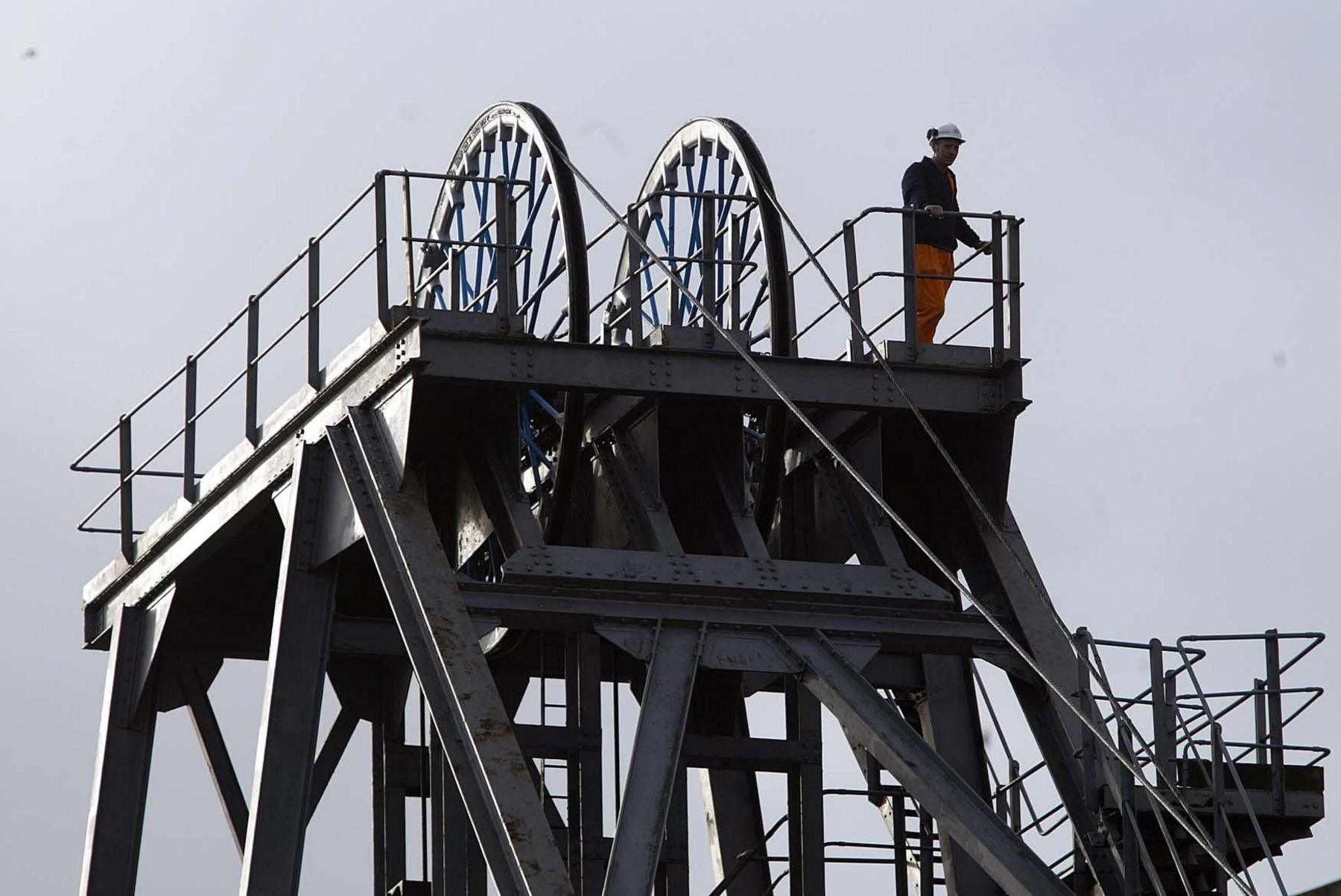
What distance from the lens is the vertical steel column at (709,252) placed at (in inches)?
844

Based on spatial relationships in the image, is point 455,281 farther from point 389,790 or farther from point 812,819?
point 389,790

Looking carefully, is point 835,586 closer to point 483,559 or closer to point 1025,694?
point 1025,694

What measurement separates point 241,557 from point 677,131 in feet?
15.2

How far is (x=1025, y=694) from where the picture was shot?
69.7 ft

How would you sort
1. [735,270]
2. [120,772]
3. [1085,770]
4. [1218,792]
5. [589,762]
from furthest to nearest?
[120,772]
[735,270]
[589,762]
[1085,770]
[1218,792]

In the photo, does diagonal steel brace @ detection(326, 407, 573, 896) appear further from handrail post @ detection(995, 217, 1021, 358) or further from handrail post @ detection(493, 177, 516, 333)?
handrail post @ detection(995, 217, 1021, 358)

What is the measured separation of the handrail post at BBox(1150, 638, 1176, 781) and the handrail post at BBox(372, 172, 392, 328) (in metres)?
5.44

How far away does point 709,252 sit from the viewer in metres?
21.5

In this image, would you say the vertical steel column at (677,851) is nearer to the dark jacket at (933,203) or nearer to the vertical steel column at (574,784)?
the vertical steel column at (574,784)

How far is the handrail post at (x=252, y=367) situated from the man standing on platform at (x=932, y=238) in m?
4.84

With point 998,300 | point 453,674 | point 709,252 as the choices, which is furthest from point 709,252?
point 453,674

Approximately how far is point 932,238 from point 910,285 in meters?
0.98

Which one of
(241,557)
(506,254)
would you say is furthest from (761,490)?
(241,557)

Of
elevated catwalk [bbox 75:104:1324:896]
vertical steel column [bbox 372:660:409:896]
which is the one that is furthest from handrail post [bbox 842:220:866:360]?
vertical steel column [bbox 372:660:409:896]
